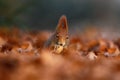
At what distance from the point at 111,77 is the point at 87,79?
0.25 feet

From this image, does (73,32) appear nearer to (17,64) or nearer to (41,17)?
(41,17)

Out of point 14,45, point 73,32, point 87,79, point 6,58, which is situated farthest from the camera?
point 73,32

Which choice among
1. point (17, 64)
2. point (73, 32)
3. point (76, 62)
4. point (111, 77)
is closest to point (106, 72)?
point (111, 77)

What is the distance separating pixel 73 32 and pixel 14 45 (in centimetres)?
180

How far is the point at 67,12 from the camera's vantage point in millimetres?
4809

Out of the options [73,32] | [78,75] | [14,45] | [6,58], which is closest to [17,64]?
[6,58]

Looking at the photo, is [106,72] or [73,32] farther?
[73,32]

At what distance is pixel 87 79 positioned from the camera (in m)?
1.39

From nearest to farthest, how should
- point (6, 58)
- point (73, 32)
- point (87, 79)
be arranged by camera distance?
point (87, 79) → point (6, 58) → point (73, 32)

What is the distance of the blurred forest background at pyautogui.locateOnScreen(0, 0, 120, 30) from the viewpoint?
470 centimetres

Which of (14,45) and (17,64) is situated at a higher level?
(14,45)

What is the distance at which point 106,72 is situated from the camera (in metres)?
1.42

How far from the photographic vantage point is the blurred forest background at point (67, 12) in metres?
4.70

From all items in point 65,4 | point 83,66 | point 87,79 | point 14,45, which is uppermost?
point 65,4
